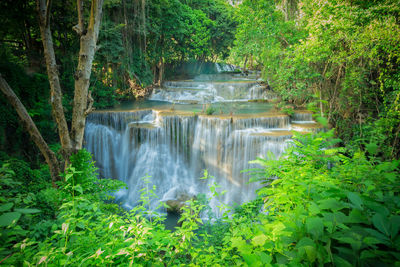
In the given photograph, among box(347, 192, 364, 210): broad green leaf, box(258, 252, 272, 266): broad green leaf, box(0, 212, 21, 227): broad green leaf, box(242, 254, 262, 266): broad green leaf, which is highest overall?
box(347, 192, 364, 210): broad green leaf

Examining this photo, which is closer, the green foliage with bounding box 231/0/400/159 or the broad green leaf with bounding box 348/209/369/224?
the broad green leaf with bounding box 348/209/369/224

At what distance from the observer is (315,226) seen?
1017 mm

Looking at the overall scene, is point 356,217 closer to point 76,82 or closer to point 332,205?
point 332,205

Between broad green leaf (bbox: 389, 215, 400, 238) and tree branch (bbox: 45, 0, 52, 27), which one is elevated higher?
tree branch (bbox: 45, 0, 52, 27)

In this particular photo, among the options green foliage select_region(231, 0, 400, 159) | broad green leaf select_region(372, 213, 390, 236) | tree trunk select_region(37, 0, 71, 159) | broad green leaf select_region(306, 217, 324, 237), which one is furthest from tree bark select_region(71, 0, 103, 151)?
green foliage select_region(231, 0, 400, 159)

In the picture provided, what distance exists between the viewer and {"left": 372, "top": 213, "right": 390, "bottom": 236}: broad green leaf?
34.4 inches

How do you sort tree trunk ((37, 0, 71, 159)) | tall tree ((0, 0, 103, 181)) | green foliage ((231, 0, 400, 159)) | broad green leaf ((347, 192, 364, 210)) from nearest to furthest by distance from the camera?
broad green leaf ((347, 192, 364, 210))
tree trunk ((37, 0, 71, 159))
tall tree ((0, 0, 103, 181))
green foliage ((231, 0, 400, 159))

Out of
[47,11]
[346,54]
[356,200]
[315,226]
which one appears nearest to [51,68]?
[47,11]

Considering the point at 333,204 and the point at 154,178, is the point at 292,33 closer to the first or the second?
the point at 154,178

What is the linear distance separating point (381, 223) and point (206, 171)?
1746 millimetres

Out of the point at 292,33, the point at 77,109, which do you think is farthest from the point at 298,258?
the point at 292,33

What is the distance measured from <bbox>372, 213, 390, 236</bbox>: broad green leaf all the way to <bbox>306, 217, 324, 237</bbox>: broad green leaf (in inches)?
8.8

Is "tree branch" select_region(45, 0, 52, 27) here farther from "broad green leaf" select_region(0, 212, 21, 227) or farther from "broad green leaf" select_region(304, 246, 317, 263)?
"broad green leaf" select_region(304, 246, 317, 263)

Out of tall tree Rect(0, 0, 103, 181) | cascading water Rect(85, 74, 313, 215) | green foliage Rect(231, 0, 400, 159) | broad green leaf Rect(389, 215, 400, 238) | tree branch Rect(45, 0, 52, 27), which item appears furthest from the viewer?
cascading water Rect(85, 74, 313, 215)
